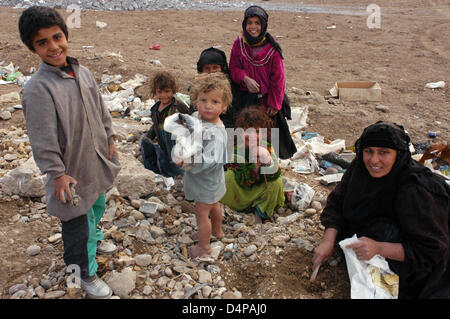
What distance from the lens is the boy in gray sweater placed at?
182 centimetres

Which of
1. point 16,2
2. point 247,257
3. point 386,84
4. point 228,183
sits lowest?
point 247,257

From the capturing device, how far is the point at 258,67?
3.65 metres

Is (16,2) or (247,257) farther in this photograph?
(16,2)

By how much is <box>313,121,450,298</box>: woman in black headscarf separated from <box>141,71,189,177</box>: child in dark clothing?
1.73 meters

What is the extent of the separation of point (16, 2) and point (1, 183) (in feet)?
52.1

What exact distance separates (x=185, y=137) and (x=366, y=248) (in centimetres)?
125

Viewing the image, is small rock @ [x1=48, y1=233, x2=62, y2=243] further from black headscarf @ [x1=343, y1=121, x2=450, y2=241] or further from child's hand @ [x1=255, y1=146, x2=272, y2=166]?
black headscarf @ [x1=343, y1=121, x2=450, y2=241]

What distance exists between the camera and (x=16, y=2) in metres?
15.7

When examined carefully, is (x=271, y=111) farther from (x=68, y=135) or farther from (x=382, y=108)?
(x=382, y=108)

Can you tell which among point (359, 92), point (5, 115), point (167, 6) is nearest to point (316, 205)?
point (359, 92)

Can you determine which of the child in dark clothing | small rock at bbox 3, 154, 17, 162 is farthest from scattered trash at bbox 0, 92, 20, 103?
the child in dark clothing

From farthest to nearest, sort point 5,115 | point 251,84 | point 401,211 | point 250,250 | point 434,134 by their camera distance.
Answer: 1. point 434,134
2. point 5,115
3. point 251,84
4. point 250,250
5. point 401,211

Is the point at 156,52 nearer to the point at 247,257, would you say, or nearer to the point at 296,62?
the point at 296,62

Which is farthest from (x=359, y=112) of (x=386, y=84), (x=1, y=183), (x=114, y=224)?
(x=1, y=183)
